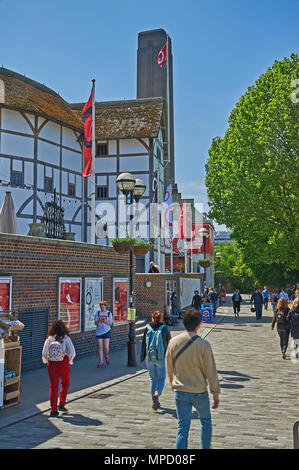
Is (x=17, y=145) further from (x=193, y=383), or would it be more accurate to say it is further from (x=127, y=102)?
(x=193, y=383)

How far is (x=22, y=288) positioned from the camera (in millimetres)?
11578

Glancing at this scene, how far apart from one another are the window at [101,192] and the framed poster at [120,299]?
16.2 metres

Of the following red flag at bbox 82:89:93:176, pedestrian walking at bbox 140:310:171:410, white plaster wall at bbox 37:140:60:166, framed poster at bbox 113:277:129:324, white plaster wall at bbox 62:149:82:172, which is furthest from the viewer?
white plaster wall at bbox 62:149:82:172

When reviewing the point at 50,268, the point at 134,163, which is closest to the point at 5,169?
the point at 134,163

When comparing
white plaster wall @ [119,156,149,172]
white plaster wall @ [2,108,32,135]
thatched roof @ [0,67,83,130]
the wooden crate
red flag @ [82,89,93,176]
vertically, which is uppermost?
thatched roof @ [0,67,83,130]

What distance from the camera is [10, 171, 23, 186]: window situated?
81.5 feet

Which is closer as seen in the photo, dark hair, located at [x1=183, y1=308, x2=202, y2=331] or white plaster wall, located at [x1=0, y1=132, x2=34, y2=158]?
dark hair, located at [x1=183, y1=308, x2=202, y2=331]

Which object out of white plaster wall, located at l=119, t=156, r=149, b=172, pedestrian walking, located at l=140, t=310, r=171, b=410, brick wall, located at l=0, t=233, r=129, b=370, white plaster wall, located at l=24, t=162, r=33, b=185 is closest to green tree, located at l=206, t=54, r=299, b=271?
white plaster wall, located at l=119, t=156, r=149, b=172

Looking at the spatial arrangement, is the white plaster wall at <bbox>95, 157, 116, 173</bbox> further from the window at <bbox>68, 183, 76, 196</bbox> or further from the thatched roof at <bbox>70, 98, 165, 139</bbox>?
the window at <bbox>68, 183, 76, 196</bbox>

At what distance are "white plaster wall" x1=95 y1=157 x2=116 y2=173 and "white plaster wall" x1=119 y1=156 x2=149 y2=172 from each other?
524 mm

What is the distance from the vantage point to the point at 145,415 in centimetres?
773

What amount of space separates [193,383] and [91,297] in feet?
32.9

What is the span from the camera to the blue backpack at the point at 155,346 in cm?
818
